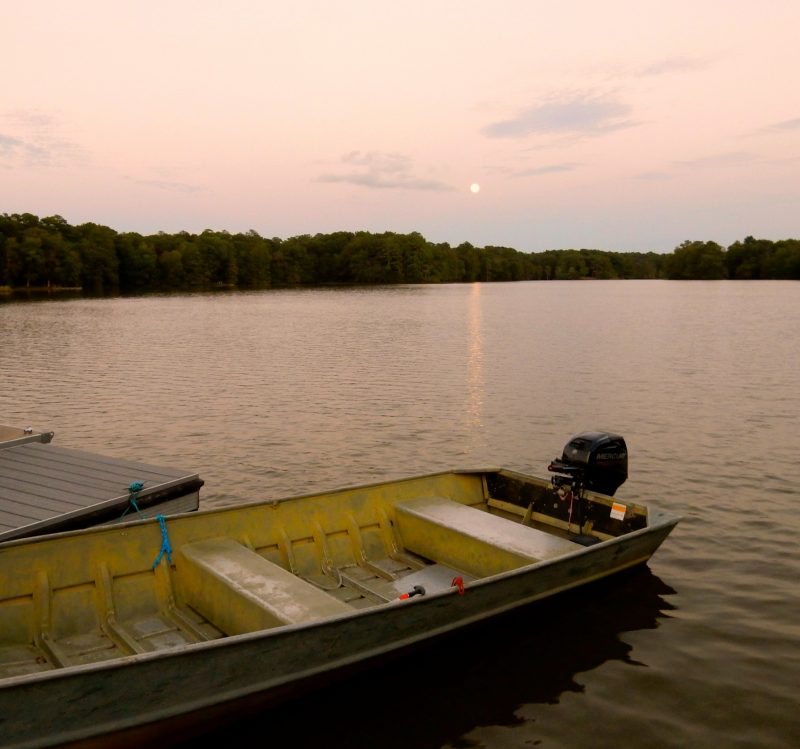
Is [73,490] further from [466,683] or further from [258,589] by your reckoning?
[466,683]

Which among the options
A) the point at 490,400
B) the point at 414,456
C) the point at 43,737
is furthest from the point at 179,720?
the point at 490,400

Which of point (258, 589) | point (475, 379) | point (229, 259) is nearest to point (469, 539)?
point (258, 589)

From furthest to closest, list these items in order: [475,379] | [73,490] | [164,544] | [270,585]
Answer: [475,379]
[73,490]
[164,544]
[270,585]

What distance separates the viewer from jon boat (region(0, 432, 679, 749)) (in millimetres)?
5289

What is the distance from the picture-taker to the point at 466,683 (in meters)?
7.11

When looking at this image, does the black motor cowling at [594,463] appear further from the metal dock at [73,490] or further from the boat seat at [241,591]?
the metal dock at [73,490]

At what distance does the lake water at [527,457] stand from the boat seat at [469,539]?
2.21 ft

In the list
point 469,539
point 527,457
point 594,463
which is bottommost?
point 527,457

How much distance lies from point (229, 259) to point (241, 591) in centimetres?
15986

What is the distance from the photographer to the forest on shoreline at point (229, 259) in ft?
395

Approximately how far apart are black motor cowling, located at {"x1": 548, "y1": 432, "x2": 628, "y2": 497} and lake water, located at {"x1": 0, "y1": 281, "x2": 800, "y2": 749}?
1352 mm

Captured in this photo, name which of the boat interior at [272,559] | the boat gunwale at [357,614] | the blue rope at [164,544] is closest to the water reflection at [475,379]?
the boat interior at [272,559]

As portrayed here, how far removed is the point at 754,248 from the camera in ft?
589

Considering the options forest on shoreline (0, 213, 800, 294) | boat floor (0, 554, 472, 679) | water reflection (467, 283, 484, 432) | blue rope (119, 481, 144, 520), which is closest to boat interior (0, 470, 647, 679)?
boat floor (0, 554, 472, 679)
